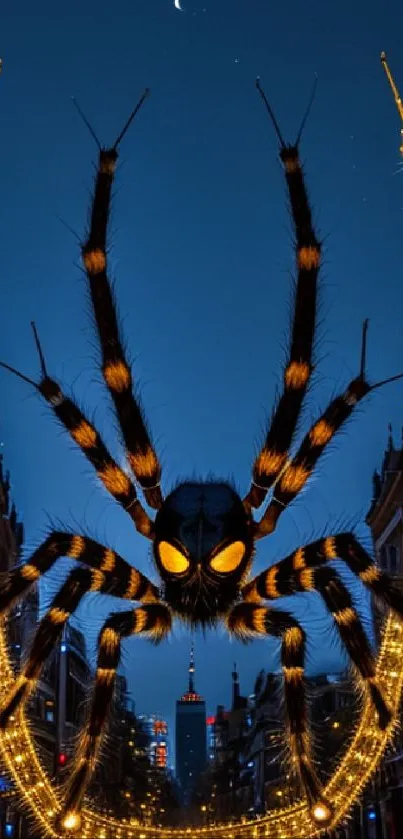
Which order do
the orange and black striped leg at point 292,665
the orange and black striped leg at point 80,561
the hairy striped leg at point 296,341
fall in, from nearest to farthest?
the orange and black striped leg at point 292,665 < the orange and black striped leg at point 80,561 < the hairy striped leg at point 296,341

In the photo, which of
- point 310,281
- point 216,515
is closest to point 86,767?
point 216,515

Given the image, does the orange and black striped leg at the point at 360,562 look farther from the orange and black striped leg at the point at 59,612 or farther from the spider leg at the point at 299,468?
the orange and black striped leg at the point at 59,612

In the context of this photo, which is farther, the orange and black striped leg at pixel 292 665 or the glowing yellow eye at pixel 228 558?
the orange and black striped leg at pixel 292 665

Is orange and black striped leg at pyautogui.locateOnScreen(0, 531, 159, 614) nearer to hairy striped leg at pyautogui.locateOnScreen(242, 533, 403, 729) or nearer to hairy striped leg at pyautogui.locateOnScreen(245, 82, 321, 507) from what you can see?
hairy striped leg at pyautogui.locateOnScreen(242, 533, 403, 729)

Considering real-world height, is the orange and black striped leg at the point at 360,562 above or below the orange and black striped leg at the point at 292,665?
above

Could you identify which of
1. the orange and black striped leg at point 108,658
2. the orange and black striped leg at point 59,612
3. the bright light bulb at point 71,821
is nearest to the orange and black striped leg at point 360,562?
the orange and black striped leg at point 108,658

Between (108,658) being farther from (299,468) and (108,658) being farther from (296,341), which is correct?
(296,341)

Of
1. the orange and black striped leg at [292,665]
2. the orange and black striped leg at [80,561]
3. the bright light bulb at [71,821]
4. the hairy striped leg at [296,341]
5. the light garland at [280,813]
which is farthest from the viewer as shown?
the hairy striped leg at [296,341]

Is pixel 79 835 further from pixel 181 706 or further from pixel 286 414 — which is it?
pixel 181 706
